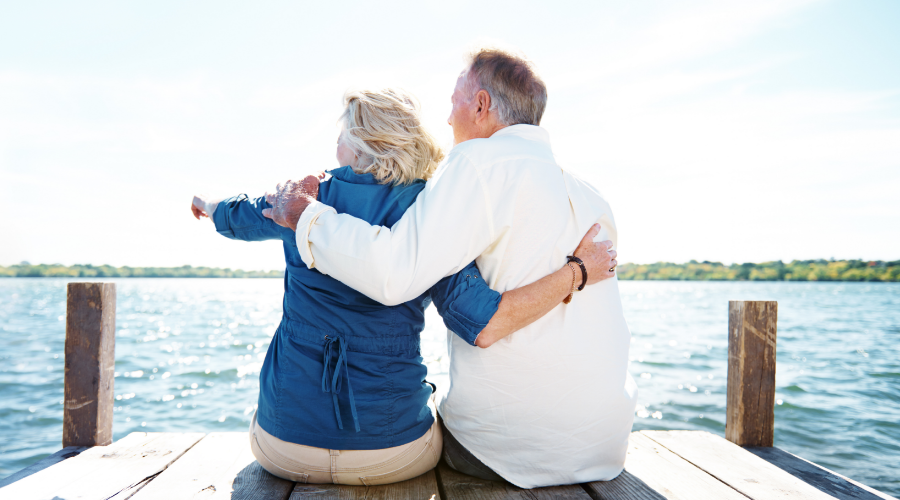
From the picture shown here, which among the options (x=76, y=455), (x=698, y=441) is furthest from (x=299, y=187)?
(x=698, y=441)

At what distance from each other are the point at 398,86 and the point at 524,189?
611mm

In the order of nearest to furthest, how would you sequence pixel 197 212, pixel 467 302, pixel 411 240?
pixel 411 240
pixel 467 302
pixel 197 212

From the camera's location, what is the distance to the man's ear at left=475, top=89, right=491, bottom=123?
1.77 meters

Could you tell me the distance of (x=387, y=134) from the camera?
1704 mm

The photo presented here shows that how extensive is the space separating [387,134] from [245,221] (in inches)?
22.2

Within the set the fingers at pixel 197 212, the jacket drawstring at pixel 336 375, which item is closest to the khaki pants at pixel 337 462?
the jacket drawstring at pixel 336 375

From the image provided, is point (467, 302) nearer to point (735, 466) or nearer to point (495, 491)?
point (495, 491)

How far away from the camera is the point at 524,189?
1.55 m

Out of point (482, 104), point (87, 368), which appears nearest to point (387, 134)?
point (482, 104)

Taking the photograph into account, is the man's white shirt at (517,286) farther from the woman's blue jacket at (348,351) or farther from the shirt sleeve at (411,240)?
the woman's blue jacket at (348,351)

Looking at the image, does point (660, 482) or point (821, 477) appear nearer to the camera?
point (660, 482)

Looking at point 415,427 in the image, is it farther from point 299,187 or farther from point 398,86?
point 398,86

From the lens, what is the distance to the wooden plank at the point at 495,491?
162 centimetres

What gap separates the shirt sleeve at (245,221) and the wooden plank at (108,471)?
3.10 feet
